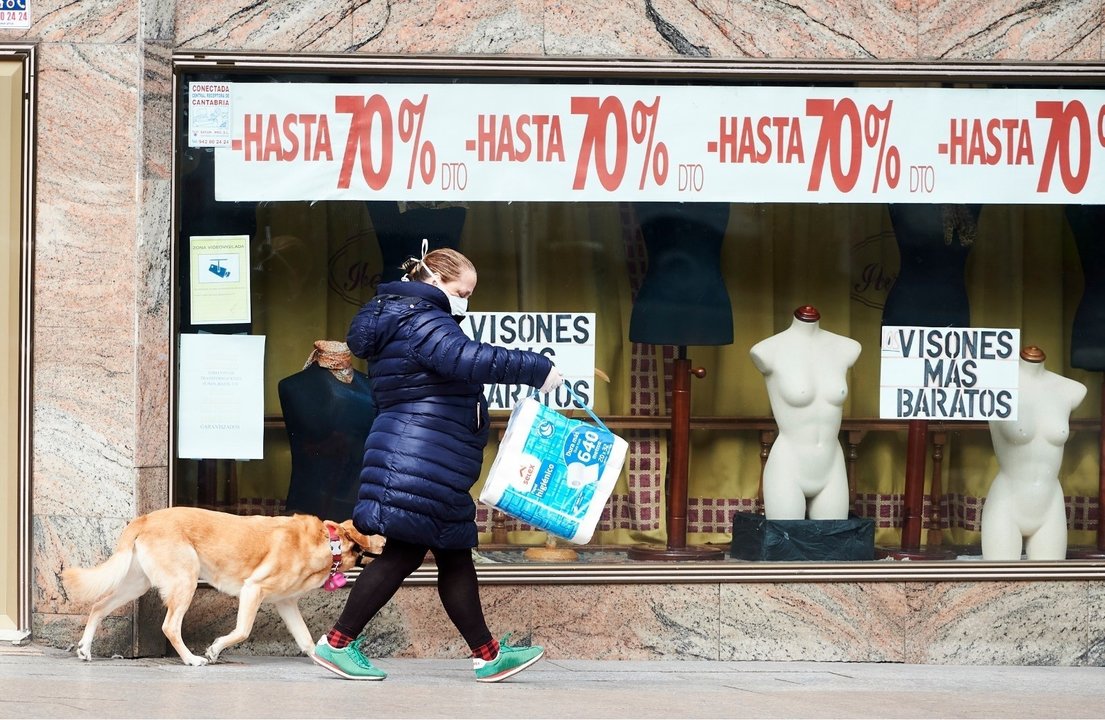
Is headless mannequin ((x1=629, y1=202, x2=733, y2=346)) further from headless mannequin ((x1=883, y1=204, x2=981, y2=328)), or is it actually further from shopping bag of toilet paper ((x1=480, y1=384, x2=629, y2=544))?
shopping bag of toilet paper ((x1=480, y1=384, x2=629, y2=544))

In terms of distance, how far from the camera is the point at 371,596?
6.09 m

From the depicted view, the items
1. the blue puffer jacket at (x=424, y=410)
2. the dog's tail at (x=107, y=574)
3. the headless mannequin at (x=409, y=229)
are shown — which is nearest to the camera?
the blue puffer jacket at (x=424, y=410)

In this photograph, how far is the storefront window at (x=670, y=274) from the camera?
726 cm

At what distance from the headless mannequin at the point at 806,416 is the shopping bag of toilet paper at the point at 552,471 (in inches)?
62.1

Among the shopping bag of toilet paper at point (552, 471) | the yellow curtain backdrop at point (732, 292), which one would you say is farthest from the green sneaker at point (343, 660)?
the yellow curtain backdrop at point (732, 292)

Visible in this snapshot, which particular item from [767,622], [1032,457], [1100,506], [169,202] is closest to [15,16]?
[169,202]

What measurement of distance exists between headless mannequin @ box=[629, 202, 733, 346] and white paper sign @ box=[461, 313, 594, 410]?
300 mm

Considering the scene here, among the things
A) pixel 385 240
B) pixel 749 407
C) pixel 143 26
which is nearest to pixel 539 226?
pixel 385 240

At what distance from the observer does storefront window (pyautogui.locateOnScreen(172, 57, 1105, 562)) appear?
726cm

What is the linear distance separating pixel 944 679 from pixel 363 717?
105 inches

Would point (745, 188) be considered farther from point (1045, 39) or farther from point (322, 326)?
point (322, 326)

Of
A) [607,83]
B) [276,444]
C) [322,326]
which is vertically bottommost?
[276,444]

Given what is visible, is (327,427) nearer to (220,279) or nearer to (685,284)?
(220,279)

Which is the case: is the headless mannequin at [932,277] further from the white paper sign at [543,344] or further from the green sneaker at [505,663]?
the green sneaker at [505,663]
